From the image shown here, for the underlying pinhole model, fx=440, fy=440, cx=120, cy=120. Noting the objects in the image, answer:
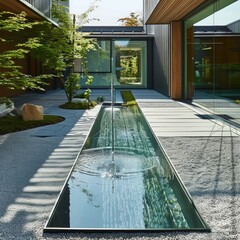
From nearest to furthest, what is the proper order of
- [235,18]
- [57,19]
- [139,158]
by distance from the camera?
[139,158] < [235,18] < [57,19]

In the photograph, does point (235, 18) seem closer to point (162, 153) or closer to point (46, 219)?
point (162, 153)

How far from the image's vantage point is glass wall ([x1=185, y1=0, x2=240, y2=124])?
346 inches

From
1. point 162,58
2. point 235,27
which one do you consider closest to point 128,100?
point 162,58

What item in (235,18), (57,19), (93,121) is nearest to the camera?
(235,18)

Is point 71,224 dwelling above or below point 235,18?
below

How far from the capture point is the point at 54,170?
500cm

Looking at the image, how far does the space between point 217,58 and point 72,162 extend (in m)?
5.88

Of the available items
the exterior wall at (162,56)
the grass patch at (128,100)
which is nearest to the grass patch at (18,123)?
the grass patch at (128,100)

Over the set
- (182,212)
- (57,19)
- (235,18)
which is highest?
(57,19)

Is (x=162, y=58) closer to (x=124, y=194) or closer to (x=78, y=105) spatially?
(x=78, y=105)

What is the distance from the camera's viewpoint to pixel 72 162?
5441 millimetres

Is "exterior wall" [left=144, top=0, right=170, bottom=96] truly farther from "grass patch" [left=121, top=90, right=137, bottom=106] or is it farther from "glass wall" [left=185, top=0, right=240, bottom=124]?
"glass wall" [left=185, top=0, right=240, bottom=124]

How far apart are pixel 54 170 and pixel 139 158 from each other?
1297 mm

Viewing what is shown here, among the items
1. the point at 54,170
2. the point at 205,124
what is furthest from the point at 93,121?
the point at 54,170
